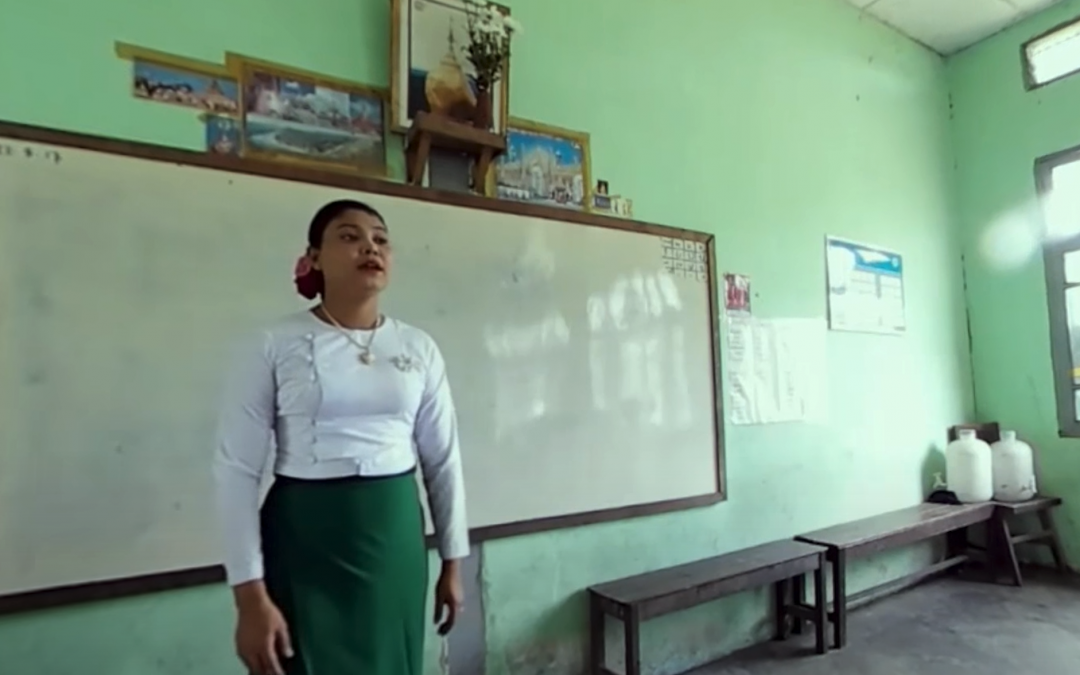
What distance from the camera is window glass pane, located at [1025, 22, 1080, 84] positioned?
12.8ft

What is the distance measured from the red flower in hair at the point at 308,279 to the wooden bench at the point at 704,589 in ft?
5.19

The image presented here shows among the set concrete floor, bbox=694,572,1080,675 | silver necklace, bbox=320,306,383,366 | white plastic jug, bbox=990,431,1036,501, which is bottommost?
concrete floor, bbox=694,572,1080,675

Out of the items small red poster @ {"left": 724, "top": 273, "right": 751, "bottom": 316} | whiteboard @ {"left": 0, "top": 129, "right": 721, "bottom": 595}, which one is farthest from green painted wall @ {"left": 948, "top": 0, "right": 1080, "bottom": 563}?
whiteboard @ {"left": 0, "top": 129, "right": 721, "bottom": 595}

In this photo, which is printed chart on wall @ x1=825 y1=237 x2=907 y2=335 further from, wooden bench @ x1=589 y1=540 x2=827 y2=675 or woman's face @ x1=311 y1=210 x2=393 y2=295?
woman's face @ x1=311 y1=210 x2=393 y2=295

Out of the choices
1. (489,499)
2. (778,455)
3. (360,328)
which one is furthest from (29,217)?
(778,455)

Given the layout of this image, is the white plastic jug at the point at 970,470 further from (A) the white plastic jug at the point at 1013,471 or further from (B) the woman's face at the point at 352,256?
(B) the woman's face at the point at 352,256

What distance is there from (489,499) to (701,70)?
7.07 ft

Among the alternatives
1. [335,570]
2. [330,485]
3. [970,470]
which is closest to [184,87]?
[330,485]

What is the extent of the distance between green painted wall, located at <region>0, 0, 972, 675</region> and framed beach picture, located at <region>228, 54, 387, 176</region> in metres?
0.06

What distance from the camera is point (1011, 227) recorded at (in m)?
4.18

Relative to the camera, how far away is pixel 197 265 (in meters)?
1.87

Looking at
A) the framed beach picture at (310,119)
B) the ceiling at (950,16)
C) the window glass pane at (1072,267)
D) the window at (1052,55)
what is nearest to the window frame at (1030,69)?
the window at (1052,55)

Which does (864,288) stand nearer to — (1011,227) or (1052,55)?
(1011,227)

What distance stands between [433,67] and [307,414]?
1474mm
